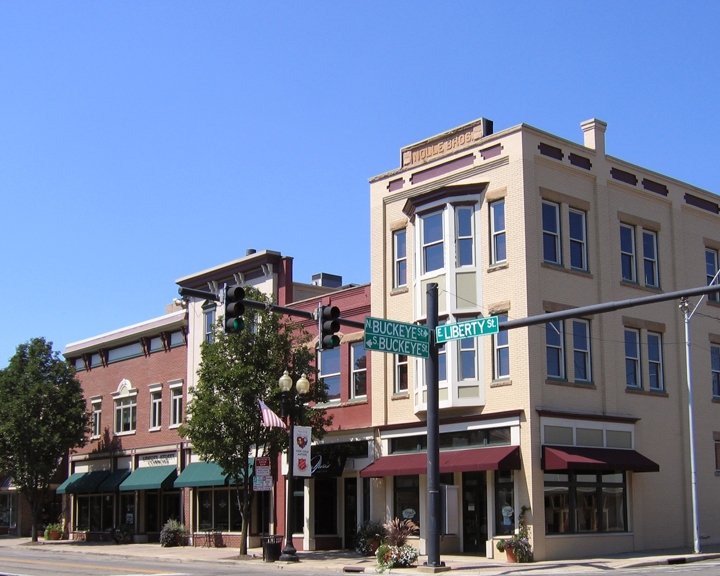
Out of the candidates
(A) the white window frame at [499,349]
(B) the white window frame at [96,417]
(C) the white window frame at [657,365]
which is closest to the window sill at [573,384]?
(A) the white window frame at [499,349]

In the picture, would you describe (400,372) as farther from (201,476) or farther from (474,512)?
(201,476)

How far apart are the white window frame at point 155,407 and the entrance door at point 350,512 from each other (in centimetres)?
1350

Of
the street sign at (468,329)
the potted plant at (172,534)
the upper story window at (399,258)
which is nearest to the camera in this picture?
the street sign at (468,329)

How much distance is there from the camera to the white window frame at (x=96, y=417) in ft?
157

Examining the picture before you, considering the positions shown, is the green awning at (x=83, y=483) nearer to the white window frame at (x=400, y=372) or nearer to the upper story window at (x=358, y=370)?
the upper story window at (x=358, y=370)

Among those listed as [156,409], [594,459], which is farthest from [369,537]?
[156,409]

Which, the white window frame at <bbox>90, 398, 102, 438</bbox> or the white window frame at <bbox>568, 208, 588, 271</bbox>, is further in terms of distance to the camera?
the white window frame at <bbox>90, 398, 102, 438</bbox>

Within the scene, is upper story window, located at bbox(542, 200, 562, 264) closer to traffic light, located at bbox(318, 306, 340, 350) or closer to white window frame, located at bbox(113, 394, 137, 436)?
traffic light, located at bbox(318, 306, 340, 350)

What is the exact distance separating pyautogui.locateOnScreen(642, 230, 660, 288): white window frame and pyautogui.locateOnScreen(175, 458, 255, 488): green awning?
17285 millimetres

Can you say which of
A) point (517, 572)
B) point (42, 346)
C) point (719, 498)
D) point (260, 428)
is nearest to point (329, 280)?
point (260, 428)

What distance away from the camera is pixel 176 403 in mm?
→ 42438

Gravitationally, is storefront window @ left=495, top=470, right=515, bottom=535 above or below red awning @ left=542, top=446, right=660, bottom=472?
below

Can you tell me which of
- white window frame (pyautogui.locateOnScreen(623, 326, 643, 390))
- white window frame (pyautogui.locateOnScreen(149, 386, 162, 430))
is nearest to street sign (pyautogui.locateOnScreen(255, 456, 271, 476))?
white window frame (pyautogui.locateOnScreen(623, 326, 643, 390))

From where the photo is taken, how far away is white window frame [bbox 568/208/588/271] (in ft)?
95.6
